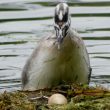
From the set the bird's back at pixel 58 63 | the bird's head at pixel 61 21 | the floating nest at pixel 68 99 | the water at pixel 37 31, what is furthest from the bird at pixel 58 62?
the water at pixel 37 31

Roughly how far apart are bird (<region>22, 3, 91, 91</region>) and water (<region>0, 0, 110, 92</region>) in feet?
3.30

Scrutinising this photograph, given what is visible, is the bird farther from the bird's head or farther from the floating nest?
the floating nest

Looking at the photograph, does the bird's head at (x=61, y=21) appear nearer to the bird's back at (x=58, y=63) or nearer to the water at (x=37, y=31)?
the bird's back at (x=58, y=63)

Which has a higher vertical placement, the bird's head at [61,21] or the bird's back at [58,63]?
the bird's head at [61,21]

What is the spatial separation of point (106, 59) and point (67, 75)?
2.86 m

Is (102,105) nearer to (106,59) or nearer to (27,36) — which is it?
(106,59)

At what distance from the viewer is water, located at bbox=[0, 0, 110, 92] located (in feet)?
50.9

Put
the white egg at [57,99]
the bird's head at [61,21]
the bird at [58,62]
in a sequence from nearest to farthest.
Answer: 1. the white egg at [57,99]
2. the bird's head at [61,21]
3. the bird at [58,62]

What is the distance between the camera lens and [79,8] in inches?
770

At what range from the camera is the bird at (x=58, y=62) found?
1298 cm

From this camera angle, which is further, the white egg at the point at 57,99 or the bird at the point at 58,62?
the bird at the point at 58,62

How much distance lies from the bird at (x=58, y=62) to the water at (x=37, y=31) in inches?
39.6

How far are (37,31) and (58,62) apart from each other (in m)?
4.77

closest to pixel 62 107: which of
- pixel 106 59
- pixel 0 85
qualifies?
pixel 0 85
